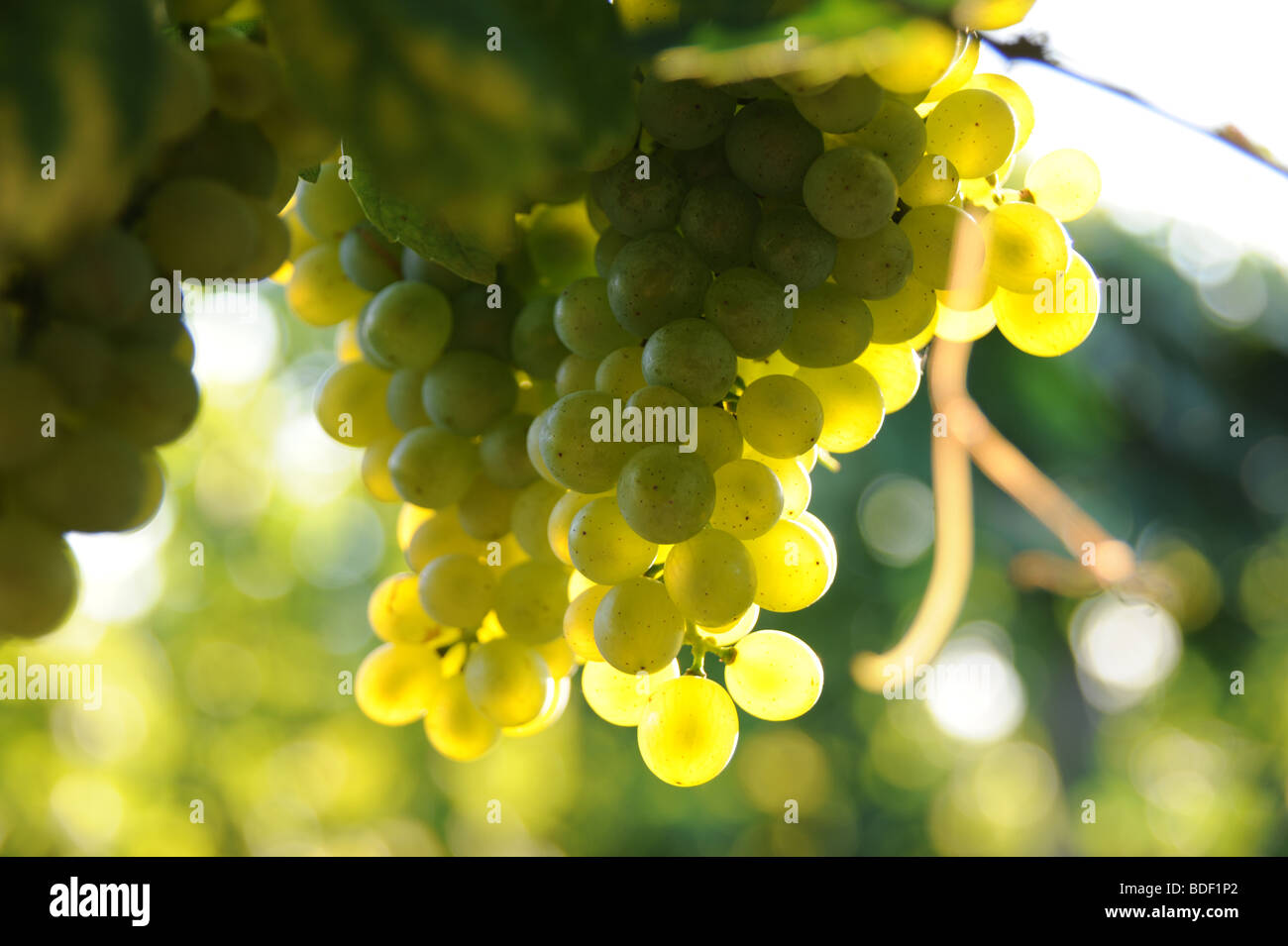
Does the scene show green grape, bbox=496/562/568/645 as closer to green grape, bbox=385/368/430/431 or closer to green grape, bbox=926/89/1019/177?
→ green grape, bbox=385/368/430/431

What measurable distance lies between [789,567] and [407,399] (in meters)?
0.21

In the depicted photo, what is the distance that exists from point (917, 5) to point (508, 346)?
280 millimetres

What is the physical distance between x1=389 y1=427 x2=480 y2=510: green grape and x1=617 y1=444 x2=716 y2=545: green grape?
13 centimetres

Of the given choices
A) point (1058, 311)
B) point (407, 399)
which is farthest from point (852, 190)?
point (407, 399)

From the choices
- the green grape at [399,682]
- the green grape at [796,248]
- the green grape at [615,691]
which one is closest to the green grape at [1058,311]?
the green grape at [796,248]

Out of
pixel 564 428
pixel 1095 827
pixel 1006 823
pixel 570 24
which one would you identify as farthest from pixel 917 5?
pixel 1006 823

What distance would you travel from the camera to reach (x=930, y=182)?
37 cm

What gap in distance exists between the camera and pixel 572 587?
0.43 metres

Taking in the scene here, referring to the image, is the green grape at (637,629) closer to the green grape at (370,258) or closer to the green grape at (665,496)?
the green grape at (665,496)

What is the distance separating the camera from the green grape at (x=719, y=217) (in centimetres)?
35

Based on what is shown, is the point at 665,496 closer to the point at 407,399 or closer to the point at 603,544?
the point at 603,544

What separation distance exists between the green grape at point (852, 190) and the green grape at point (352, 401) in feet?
0.83

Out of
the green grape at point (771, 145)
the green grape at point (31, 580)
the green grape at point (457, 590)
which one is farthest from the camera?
the green grape at point (457, 590)
